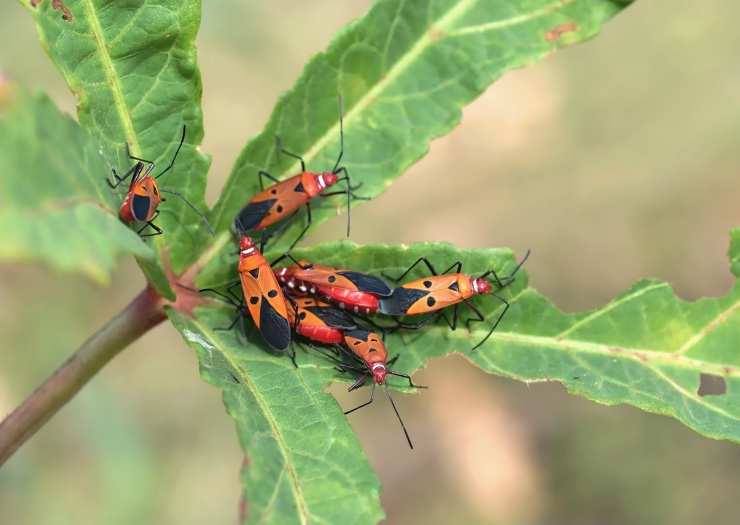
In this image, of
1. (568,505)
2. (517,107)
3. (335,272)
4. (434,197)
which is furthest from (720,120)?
(335,272)

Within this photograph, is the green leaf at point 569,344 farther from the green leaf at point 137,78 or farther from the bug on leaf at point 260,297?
the green leaf at point 137,78

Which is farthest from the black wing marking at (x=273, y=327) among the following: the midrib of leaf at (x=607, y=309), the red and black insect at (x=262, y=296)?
the midrib of leaf at (x=607, y=309)

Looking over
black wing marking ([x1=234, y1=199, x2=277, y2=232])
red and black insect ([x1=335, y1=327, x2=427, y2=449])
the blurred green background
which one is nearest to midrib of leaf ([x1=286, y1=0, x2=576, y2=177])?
black wing marking ([x1=234, y1=199, x2=277, y2=232])

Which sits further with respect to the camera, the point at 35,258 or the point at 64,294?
the point at 64,294

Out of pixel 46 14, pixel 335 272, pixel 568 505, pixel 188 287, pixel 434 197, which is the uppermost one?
pixel 46 14

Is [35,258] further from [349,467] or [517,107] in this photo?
[517,107]

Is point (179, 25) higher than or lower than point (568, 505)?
higher

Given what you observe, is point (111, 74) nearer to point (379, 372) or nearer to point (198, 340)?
point (198, 340)
